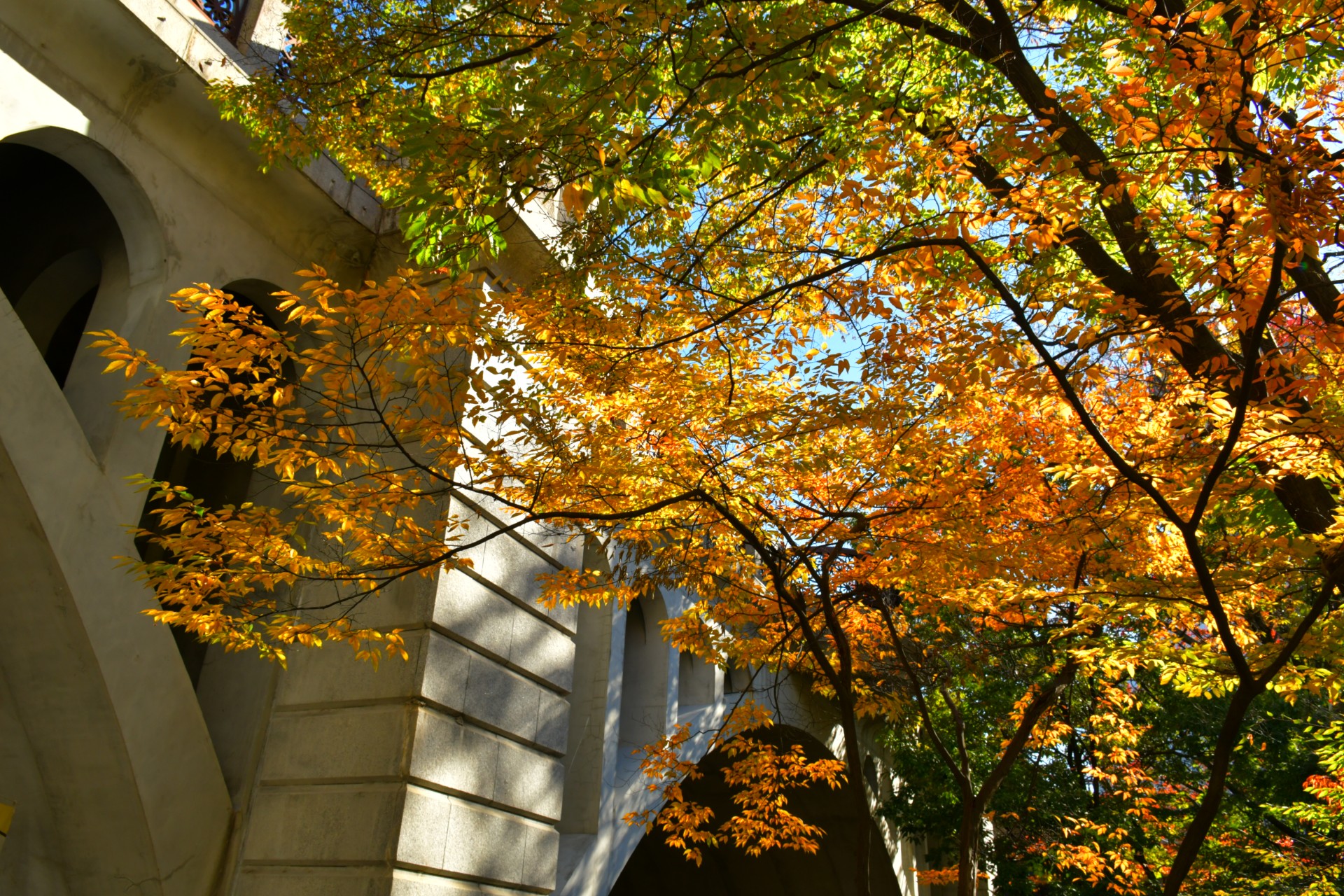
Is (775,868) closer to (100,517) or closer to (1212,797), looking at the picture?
(1212,797)

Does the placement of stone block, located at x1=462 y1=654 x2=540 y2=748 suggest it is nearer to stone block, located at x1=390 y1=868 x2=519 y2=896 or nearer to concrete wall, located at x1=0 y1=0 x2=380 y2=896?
stone block, located at x1=390 y1=868 x2=519 y2=896

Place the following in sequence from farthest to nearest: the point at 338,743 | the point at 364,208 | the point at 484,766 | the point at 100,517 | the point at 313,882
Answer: the point at 364,208
the point at 484,766
the point at 338,743
the point at 313,882
the point at 100,517

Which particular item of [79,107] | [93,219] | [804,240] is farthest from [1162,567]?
[93,219]

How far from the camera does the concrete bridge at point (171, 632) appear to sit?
6090mm

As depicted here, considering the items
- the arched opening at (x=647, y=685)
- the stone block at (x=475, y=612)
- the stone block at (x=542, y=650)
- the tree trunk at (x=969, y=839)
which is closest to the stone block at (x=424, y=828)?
the stone block at (x=475, y=612)

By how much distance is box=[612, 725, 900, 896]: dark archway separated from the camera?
16.4m

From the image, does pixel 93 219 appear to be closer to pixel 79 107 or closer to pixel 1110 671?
pixel 79 107

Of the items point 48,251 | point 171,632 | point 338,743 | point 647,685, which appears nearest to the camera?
point 171,632

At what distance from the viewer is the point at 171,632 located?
21.8 ft

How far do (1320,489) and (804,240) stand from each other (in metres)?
3.70

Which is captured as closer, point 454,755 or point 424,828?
point 424,828

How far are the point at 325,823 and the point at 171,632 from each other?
1.81m

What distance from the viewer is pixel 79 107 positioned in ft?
21.2

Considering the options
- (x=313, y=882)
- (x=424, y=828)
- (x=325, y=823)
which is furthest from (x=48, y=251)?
(x=424, y=828)
